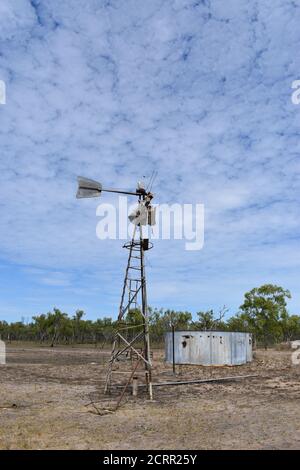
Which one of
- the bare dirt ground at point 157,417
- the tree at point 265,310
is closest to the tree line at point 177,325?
the tree at point 265,310

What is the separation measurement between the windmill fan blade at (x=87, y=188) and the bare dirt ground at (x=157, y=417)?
7.96 m

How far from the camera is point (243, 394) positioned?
18391mm

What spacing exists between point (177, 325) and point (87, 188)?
2545 inches

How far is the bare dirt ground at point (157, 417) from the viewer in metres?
10.1

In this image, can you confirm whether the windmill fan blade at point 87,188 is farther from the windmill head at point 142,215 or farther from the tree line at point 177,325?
the tree line at point 177,325

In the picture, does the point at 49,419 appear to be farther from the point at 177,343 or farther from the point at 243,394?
the point at 177,343

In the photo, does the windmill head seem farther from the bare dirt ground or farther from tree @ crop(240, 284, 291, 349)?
tree @ crop(240, 284, 291, 349)

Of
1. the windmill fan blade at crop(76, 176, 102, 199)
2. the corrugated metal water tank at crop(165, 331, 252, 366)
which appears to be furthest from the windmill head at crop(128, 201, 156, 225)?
the corrugated metal water tank at crop(165, 331, 252, 366)

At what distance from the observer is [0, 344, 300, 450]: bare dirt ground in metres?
10.1

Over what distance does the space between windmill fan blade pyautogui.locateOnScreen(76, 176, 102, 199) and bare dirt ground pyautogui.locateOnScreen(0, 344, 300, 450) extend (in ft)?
26.1

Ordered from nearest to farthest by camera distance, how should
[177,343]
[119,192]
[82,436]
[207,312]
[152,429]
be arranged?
[82,436], [152,429], [119,192], [177,343], [207,312]
